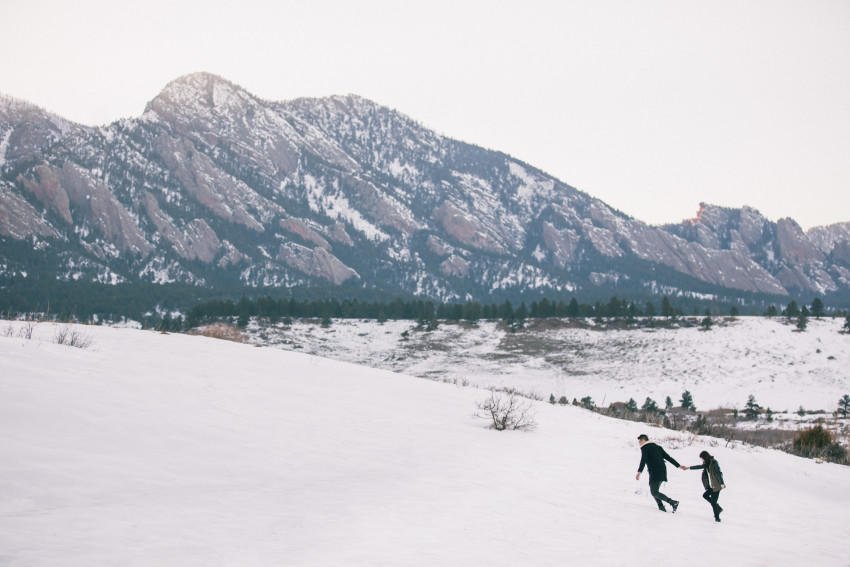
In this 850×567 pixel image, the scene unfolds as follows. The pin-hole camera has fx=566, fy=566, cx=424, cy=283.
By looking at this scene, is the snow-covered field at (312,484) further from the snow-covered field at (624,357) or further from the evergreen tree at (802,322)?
the evergreen tree at (802,322)

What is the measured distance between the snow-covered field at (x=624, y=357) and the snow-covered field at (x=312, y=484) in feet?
110

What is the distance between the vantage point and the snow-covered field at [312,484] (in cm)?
652

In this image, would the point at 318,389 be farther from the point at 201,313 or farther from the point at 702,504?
the point at 201,313

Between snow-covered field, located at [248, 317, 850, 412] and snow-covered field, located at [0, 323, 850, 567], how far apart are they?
33593mm

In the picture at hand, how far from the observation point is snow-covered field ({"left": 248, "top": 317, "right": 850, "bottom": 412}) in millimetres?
49906

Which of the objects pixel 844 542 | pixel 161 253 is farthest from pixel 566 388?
pixel 161 253

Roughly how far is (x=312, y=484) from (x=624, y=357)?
188ft

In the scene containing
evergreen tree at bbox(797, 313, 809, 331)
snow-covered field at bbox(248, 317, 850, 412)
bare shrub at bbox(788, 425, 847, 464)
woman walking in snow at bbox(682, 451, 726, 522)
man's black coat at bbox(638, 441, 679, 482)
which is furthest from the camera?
evergreen tree at bbox(797, 313, 809, 331)

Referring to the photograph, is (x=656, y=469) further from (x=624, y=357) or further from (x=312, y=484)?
(x=624, y=357)

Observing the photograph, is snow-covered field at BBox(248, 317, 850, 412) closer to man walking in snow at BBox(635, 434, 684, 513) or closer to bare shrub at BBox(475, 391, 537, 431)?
bare shrub at BBox(475, 391, 537, 431)

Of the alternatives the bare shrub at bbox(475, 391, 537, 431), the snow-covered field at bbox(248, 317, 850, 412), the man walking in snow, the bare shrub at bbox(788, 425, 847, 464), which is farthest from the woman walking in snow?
the snow-covered field at bbox(248, 317, 850, 412)

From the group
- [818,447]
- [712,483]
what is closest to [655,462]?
[712,483]

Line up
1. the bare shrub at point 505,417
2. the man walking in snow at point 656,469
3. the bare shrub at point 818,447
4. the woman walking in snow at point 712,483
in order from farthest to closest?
the bare shrub at point 818,447, the bare shrub at point 505,417, the man walking in snow at point 656,469, the woman walking in snow at point 712,483

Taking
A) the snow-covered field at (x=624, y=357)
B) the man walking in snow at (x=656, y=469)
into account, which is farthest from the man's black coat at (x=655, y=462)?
the snow-covered field at (x=624, y=357)
